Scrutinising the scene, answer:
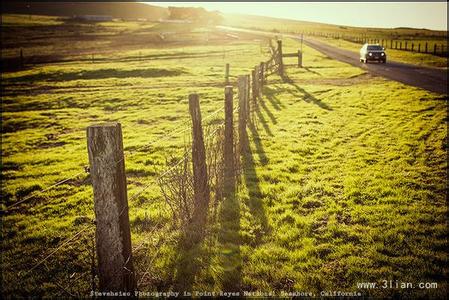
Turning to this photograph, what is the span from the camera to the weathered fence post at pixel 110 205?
2875 mm

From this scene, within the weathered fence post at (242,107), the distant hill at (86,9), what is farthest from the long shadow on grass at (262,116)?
the distant hill at (86,9)

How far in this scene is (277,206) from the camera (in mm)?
5926

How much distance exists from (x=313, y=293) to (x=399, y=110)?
11.1m

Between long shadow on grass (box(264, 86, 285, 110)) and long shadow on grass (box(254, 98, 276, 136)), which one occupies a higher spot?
long shadow on grass (box(264, 86, 285, 110))

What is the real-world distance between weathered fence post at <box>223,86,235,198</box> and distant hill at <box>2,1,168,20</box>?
155168mm

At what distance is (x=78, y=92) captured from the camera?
21.4 metres

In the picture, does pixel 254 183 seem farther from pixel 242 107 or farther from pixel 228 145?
pixel 242 107

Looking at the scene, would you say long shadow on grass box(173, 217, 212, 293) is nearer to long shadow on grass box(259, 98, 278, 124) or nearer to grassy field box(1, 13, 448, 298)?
grassy field box(1, 13, 448, 298)

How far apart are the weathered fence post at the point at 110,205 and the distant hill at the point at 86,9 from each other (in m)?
159

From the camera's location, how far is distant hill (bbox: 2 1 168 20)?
461ft

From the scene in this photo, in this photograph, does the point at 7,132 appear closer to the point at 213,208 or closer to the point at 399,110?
the point at 213,208

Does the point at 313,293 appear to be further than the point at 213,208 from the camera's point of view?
No

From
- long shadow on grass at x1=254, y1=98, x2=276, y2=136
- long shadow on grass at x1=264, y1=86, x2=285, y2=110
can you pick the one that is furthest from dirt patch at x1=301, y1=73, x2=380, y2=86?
long shadow on grass at x1=254, y1=98, x2=276, y2=136

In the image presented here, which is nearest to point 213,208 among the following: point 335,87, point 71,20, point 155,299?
point 155,299
